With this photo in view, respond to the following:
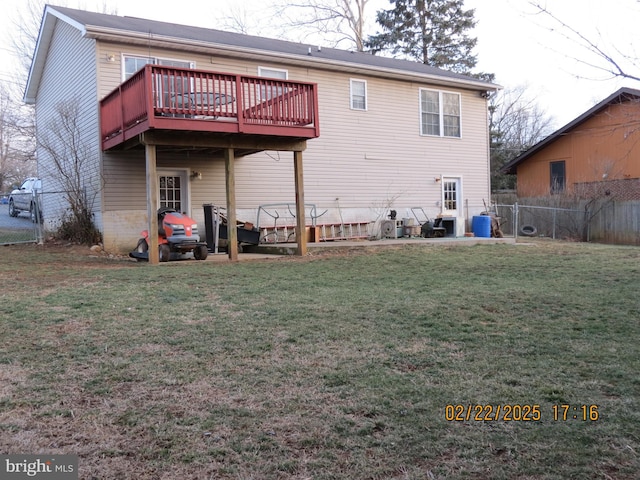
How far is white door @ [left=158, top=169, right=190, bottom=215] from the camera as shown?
12.9 meters

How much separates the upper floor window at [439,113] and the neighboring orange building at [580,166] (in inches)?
149

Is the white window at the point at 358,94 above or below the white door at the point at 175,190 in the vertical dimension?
above

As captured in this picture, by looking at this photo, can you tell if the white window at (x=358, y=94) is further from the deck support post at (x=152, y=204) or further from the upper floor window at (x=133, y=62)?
the deck support post at (x=152, y=204)

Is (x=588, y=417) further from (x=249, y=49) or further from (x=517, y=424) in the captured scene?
(x=249, y=49)

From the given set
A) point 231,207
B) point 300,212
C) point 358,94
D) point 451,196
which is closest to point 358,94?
point 358,94

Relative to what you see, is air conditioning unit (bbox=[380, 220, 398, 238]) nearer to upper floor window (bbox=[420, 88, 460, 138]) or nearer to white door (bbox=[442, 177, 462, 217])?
white door (bbox=[442, 177, 462, 217])

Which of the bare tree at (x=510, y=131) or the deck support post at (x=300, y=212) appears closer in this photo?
the deck support post at (x=300, y=212)

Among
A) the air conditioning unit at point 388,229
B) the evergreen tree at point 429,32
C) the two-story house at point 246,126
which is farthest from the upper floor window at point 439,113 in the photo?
the evergreen tree at point 429,32

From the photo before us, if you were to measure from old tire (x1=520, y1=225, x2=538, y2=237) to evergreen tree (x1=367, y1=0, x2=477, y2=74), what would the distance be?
15033 mm

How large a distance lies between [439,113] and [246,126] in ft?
29.2

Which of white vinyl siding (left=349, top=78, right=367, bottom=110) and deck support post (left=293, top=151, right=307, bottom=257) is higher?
white vinyl siding (left=349, top=78, right=367, bottom=110)

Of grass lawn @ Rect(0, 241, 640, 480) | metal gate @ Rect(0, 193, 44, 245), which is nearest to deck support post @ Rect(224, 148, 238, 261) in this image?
grass lawn @ Rect(0, 241, 640, 480)

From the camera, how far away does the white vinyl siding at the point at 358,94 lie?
15531 millimetres

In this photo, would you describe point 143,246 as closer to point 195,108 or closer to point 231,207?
point 231,207
